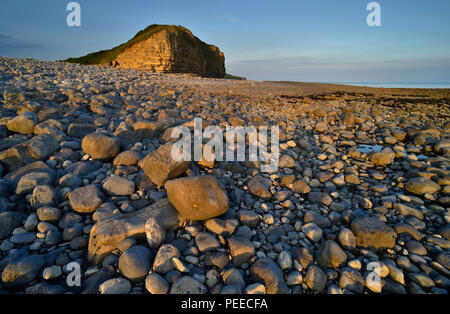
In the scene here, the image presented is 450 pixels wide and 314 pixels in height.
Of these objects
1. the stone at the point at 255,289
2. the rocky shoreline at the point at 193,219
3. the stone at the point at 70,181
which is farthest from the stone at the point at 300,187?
the stone at the point at 70,181

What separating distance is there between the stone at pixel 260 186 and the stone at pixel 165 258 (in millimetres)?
1512

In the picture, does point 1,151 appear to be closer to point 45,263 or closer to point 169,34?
point 45,263

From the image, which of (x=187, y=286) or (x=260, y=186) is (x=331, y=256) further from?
(x=187, y=286)

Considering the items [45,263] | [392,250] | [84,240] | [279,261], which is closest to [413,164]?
[392,250]

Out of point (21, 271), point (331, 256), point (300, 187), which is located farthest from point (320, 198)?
point (21, 271)

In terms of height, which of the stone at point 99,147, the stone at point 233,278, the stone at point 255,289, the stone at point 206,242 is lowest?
the stone at point 255,289

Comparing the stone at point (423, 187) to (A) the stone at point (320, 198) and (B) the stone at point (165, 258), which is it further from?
(B) the stone at point (165, 258)

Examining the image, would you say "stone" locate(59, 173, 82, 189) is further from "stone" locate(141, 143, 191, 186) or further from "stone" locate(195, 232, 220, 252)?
"stone" locate(195, 232, 220, 252)

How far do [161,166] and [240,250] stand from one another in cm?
145

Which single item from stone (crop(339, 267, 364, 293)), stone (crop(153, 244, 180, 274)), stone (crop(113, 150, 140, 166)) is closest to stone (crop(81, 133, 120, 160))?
stone (crop(113, 150, 140, 166))

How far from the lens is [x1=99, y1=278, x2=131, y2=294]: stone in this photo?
1614 mm

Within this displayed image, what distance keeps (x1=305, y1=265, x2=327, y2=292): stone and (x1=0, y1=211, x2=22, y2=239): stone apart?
292cm

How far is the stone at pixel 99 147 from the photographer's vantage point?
10.1 feet

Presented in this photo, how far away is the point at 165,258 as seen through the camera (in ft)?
6.03
